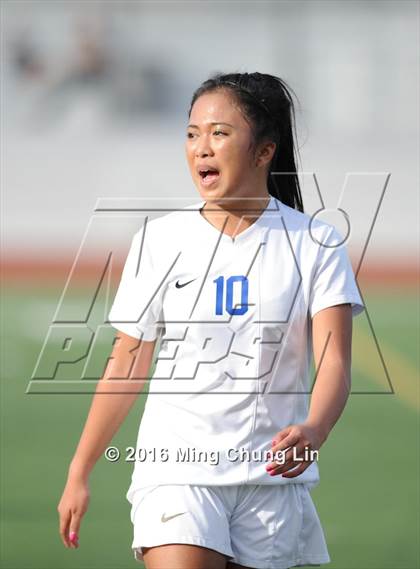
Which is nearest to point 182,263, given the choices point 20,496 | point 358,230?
point 20,496

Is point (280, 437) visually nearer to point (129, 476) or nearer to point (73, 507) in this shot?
point (73, 507)

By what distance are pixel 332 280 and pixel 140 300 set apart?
0.43 m

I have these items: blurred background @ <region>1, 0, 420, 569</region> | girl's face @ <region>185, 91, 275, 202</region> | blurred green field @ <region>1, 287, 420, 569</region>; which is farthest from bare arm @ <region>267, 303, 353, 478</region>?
blurred background @ <region>1, 0, 420, 569</region>

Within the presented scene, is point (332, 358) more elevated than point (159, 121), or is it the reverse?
point (159, 121)

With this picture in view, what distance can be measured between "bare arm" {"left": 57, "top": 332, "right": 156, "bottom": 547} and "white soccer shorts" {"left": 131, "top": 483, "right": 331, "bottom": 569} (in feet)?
0.43

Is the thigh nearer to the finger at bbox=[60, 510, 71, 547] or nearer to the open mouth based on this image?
the finger at bbox=[60, 510, 71, 547]

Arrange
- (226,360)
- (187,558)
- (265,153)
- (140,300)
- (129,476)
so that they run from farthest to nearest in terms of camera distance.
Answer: (129,476), (265,153), (140,300), (226,360), (187,558)

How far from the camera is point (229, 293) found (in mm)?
2748

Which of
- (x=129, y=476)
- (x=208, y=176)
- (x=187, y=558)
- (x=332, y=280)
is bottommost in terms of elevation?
(x=187, y=558)

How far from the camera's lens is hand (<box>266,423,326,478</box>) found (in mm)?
2451

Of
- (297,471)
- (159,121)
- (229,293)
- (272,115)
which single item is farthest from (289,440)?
(159,121)

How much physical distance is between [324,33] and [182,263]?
1436 centimetres

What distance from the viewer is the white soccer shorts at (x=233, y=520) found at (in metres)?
2.61

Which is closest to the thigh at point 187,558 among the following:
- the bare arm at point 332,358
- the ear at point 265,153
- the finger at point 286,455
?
the finger at point 286,455
